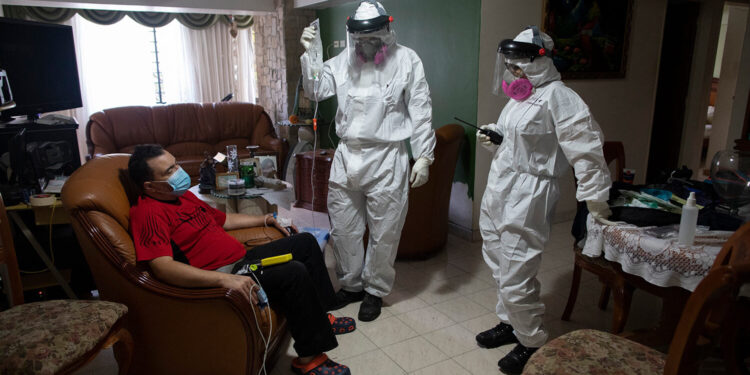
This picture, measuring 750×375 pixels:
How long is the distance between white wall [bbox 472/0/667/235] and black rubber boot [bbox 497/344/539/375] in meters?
1.60

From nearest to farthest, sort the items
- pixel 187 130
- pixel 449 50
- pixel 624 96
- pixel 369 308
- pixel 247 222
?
pixel 247 222 < pixel 369 308 < pixel 449 50 < pixel 624 96 < pixel 187 130

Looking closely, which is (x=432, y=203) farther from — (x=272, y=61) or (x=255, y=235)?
(x=272, y=61)

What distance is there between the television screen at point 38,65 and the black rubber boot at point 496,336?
278cm

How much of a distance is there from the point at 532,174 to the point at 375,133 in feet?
2.58

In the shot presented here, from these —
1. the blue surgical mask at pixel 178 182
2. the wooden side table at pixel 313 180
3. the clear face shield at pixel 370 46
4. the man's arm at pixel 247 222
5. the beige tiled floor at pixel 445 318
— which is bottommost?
the beige tiled floor at pixel 445 318

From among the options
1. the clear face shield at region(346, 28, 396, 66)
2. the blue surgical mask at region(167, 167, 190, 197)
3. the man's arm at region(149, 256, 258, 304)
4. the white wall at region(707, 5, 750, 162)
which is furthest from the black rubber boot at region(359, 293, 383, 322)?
the white wall at region(707, 5, 750, 162)

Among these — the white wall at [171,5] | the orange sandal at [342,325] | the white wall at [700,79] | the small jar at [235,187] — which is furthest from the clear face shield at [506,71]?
the white wall at [171,5]

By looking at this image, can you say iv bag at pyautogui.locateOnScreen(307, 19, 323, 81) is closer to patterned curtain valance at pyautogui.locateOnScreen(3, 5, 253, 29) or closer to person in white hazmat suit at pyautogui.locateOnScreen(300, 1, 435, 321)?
person in white hazmat suit at pyautogui.locateOnScreen(300, 1, 435, 321)

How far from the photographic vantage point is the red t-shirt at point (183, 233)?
169 cm

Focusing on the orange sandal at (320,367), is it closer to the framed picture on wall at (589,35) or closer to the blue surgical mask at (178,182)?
the blue surgical mask at (178,182)

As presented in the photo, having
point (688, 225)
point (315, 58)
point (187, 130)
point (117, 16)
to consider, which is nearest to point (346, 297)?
point (315, 58)

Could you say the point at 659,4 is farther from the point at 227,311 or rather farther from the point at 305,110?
the point at 227,311

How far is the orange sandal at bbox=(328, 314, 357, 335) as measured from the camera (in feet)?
7.68

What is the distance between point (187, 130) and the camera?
204 inches
